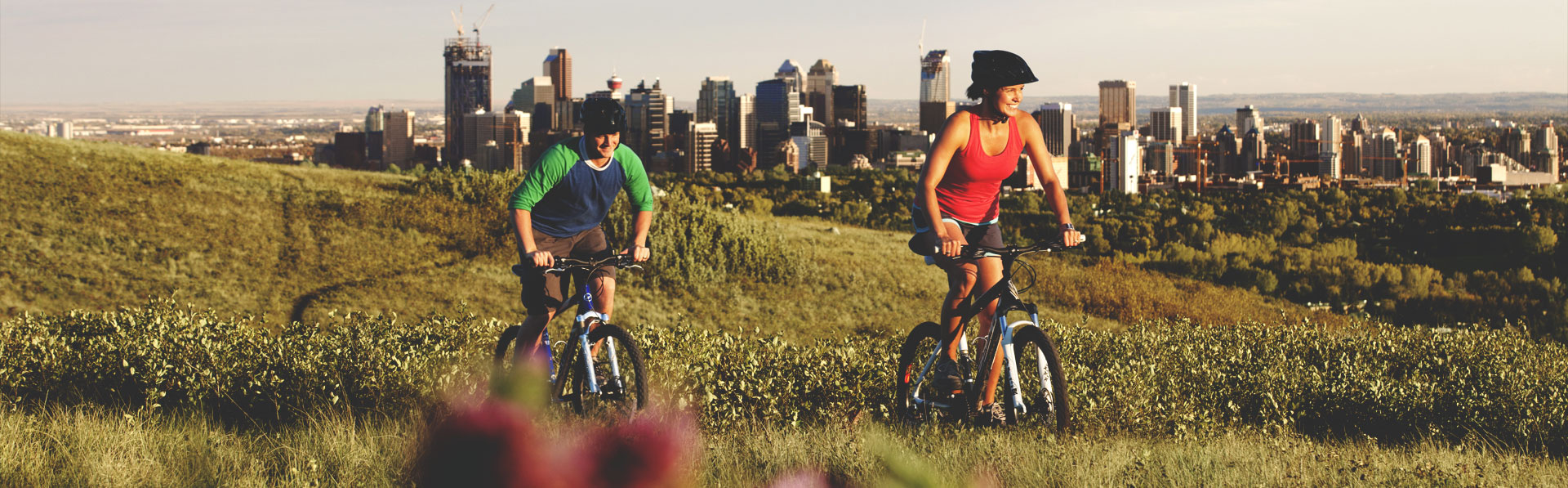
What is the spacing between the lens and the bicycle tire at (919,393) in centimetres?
630

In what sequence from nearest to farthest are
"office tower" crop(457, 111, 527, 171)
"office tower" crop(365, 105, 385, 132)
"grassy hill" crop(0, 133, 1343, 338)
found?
1. "grassy hill" crop(0, 133, 1343, 338)
2. "office tower" crop(457, 111, 527, 171)
3. "office tower" crop(365, 105, 385, 132)

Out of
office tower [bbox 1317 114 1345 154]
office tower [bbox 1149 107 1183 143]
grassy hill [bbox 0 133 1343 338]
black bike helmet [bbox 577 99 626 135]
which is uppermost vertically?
office tower [bbox 1149 107 1183 143]

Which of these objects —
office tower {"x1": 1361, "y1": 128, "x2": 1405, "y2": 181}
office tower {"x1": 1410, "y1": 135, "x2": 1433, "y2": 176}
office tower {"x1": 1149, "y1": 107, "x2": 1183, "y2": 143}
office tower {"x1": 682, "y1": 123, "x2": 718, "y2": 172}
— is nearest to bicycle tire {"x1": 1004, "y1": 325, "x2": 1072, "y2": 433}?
office tower {"x1": 682, "y1": 123, "x2": 718, "y2": 172}

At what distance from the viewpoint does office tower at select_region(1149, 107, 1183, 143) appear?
185 m

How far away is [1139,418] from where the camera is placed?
22.2 feet

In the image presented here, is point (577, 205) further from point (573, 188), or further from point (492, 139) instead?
point (492, 139)

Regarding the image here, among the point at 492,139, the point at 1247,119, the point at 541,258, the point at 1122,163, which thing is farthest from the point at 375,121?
the point at 541,258

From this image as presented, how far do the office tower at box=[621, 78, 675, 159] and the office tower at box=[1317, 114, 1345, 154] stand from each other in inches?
3137

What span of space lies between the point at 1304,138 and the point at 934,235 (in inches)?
5789

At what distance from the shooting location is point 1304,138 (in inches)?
5472

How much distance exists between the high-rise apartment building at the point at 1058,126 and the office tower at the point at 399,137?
8053 centimetres

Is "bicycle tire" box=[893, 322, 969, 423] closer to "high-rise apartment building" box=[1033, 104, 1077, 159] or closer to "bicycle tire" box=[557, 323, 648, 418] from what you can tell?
"bicycle tire" box=[557, 323, 648, 418]

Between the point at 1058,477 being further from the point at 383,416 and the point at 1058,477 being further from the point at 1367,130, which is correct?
the point at 1367,130

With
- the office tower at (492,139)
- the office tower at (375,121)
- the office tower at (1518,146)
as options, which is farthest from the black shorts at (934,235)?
the office tower at (375,121)
